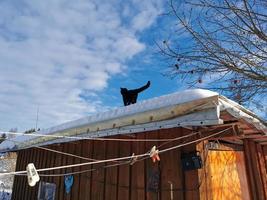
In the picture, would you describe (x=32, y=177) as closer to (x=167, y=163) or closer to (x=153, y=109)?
(x=153, y=109)

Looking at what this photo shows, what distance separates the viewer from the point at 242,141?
4.39 m

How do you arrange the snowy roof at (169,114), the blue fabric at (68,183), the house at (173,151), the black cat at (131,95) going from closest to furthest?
the snowy roof at (169,114), the house at (173,151), the blue fabric at (68,183), the black cat at (131,95)

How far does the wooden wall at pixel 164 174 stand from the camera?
10.3 ft

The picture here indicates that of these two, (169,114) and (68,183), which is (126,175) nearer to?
(169,114)

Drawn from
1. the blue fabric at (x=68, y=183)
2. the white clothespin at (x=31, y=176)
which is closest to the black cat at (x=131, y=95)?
the blue fabric at (x=68, y=183)

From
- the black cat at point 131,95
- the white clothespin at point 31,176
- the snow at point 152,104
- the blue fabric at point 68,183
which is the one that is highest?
the black cat at point 131,95

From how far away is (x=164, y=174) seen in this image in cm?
337

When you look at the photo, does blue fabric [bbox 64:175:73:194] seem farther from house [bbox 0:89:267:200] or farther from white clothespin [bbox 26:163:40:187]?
white clothespin [bbox 26:163:40:187]

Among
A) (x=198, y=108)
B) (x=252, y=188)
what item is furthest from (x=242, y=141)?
(x=198, y=108)

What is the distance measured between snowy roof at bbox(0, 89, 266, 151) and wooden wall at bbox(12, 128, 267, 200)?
0.50 meters

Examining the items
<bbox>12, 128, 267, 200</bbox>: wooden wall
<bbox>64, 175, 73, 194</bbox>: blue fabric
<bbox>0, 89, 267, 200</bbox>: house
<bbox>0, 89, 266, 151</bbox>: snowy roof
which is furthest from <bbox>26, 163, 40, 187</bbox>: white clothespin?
<bbox>64, 175, 73, 194</bbox>: blue fabric

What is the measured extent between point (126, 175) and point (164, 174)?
2.40 ft

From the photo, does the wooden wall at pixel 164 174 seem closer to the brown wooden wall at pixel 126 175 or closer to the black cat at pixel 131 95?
the brown wooden wall at pixel 126 175

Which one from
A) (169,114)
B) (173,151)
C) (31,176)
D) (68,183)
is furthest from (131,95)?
(31,176)
